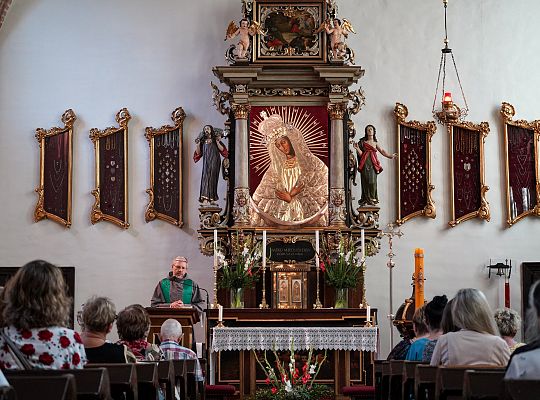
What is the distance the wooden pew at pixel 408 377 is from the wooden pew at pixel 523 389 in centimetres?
271

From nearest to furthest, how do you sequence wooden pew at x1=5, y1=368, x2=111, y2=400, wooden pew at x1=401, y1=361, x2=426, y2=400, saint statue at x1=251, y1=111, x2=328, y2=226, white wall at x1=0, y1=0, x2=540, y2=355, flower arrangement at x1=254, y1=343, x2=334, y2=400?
wooden pew at x1=5, y1=368, x2=111, y2=400 < wooden pew at x1=401, y1=361, x2=426, y2=400 < flower arrangement at x1=254, y1=343, x2=334, y2=400 < saint statue at x1=251, y1=111, x2=328, y2=226 < white wall at x1=0, y1=0, x2=540, y2=355

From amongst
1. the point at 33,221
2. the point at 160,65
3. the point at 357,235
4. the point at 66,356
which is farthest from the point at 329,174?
the point at 66,356

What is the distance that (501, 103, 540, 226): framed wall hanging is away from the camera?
17391 mm

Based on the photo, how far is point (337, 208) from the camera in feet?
52.3

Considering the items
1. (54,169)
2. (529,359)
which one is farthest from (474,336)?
(54,169)

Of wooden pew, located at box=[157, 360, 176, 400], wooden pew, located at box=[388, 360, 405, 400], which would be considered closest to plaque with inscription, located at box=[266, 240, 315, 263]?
wooden pew, located at box=[388, 360, 405, 400]

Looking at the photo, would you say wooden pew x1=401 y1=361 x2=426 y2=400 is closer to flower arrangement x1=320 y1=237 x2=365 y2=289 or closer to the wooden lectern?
the wooden lectern

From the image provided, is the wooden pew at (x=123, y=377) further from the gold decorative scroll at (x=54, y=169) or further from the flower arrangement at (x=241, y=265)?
the gold decorative scroll at (x=54, y=169)

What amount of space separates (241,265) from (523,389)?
33.1 ft

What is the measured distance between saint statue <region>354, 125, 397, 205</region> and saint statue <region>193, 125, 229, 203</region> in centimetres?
197

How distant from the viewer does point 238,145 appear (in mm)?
16188

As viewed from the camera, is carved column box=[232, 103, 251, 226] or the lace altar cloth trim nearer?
the lace altar cloth trim

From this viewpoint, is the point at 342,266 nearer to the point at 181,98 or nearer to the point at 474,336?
the point at 181,98

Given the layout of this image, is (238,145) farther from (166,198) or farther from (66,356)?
(66,356)
